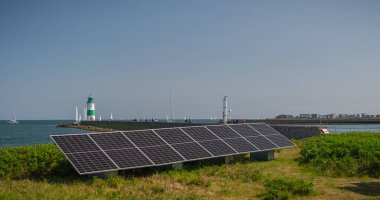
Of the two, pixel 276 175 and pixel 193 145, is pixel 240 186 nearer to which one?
pixel 276 175

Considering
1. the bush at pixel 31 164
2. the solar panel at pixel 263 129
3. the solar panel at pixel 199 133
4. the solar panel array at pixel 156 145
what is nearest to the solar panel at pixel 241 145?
the solar panel array at pixel 156 145

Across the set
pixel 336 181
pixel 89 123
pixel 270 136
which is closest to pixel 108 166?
pixel 336 181

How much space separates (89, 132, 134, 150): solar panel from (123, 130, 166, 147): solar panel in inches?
14.2

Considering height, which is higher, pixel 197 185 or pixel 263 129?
pixel 263 129

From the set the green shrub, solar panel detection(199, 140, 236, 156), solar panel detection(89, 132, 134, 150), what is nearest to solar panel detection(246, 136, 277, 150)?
solar panel detection(199, 140, 236, 156)

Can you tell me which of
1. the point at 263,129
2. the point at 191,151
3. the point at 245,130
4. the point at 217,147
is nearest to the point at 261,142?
the point at 245,130

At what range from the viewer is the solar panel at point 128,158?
48.7 feet

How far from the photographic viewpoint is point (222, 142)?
19.4 meters

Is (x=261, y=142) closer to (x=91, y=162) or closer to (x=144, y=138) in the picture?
(x=144, y=138)

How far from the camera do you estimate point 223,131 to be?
69.4ft

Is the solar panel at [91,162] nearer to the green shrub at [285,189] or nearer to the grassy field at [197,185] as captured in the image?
the grassy field at [197,185]

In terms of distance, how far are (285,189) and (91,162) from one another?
756 cm

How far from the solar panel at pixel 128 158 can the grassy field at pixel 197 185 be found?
2.06 ft

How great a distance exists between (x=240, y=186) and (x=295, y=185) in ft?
7.33
